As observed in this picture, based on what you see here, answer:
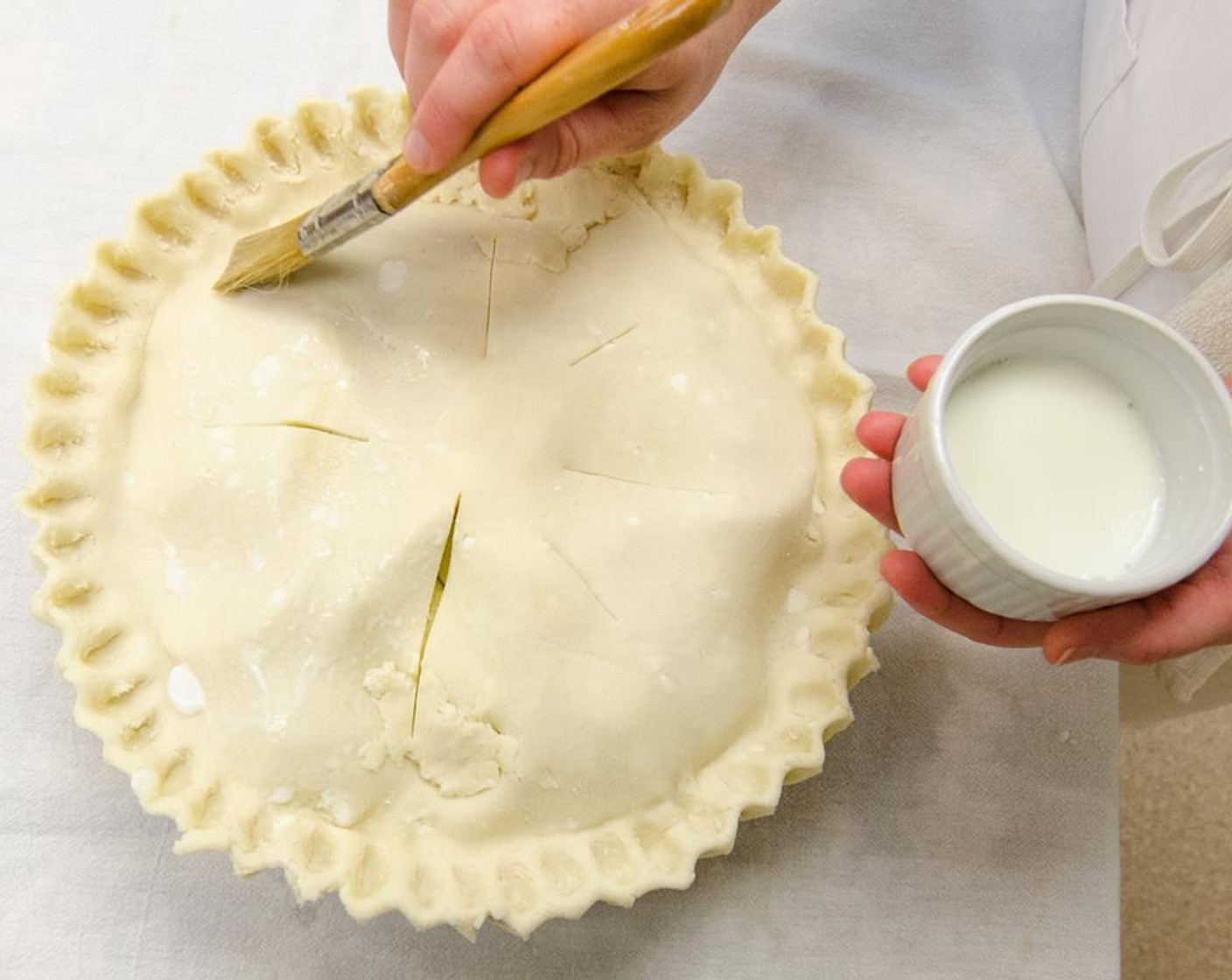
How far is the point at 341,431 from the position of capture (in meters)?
1.10

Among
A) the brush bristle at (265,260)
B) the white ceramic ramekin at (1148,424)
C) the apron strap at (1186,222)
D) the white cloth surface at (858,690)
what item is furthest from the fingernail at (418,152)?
the apron strap at (1186,222)

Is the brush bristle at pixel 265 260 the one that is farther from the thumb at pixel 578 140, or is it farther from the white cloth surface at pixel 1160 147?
the white cloth surface at pixel 1160 147

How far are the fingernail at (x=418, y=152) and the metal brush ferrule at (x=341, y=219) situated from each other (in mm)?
72

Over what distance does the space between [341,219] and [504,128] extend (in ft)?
0.79

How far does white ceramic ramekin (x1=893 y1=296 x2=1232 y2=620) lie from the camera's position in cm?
81

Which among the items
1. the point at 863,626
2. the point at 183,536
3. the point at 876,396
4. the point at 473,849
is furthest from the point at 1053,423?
the point at 183,536

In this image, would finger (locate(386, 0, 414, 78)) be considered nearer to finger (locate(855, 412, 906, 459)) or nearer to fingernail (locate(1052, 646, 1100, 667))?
finger (locate(855, 412, 906, 459))

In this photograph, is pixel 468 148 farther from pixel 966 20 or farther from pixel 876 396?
pixel 966 20

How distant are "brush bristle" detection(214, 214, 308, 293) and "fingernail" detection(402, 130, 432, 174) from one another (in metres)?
0.20

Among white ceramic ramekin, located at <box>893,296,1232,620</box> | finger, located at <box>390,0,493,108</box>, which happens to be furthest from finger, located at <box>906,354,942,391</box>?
finger, located at <box>390,0,493,108</box>

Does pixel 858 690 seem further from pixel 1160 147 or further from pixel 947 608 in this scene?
pixel 1160 147

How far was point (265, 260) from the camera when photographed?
1108mm

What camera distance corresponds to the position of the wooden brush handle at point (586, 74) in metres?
0.71

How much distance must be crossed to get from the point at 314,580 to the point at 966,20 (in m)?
1.36
